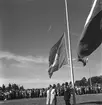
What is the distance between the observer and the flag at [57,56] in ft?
33.8

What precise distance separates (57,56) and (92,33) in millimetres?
3453

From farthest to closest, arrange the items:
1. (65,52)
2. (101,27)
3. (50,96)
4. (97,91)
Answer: (97,91), (50,96), (65,52), (101,27)

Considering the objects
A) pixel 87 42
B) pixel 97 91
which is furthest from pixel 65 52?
pixel 97 91

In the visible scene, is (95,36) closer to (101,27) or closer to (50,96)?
(101,27)

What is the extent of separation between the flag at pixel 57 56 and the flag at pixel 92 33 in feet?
9.39

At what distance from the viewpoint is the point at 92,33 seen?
7234 mm

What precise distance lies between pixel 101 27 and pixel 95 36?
0.32 meters

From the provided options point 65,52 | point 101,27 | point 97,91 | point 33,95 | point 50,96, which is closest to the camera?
point 101,27

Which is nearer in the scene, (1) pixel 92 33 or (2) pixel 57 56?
(1) pixel 92 33

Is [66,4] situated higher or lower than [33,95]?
higher

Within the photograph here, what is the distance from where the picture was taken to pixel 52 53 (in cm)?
Answer: 1065

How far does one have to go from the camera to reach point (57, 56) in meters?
10.5

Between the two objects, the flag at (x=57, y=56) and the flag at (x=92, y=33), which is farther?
the flag at (x=57, y=56)

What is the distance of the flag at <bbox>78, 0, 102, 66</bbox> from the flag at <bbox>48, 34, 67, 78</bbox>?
2861 millimetres
